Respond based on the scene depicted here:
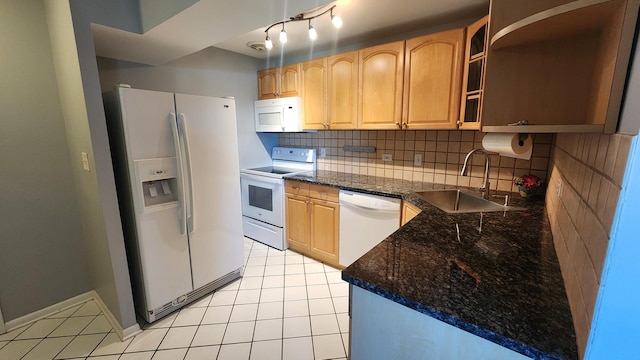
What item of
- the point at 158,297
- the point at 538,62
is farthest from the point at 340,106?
the point at 158,297

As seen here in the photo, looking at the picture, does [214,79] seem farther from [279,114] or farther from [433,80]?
[433,80]

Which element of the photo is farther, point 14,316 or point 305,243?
point 305,243

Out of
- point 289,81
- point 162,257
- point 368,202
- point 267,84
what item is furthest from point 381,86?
point 162,257

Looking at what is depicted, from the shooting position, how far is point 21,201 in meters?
1.87

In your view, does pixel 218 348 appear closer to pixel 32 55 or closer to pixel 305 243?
pixel 305 243

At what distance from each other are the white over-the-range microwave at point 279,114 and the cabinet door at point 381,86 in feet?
2.53

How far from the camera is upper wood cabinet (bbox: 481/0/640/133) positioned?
56cm

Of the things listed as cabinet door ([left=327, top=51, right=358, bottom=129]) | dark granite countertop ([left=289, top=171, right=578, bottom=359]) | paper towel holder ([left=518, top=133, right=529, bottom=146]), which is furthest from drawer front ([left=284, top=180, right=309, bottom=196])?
paper towel holder ([left=518, top=133, right=529, bottom=146])

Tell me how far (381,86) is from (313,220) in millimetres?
1456

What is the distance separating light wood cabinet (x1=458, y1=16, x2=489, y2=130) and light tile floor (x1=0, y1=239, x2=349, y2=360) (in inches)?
67.8

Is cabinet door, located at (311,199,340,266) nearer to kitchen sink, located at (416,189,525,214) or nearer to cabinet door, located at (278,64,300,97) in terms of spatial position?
kitchen sink, located at (416,189,525,214)

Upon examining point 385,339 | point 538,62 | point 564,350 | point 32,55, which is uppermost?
point 32,55

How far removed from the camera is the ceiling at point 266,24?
147 cm

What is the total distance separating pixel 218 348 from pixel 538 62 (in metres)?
2.25
